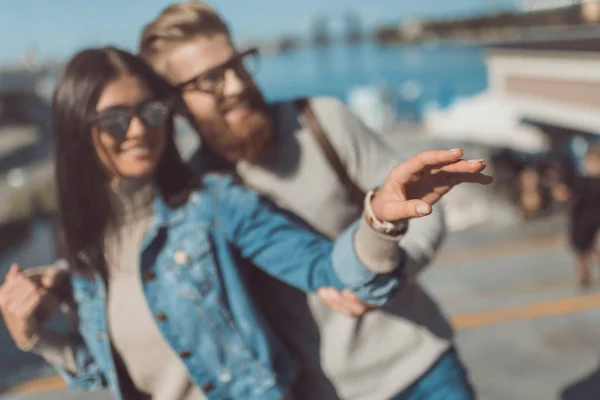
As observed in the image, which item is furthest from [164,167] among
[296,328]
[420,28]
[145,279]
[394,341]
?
[420,28]

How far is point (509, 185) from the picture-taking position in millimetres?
12961

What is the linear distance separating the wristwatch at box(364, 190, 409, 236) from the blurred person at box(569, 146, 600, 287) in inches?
239

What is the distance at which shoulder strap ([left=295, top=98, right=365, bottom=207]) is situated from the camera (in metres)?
1.64

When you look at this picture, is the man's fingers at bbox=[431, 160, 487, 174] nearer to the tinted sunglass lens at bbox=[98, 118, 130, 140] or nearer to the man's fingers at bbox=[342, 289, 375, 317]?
the man's fingers at bbox=[342, 289, 375, 317]

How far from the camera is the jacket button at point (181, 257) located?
1479 mm

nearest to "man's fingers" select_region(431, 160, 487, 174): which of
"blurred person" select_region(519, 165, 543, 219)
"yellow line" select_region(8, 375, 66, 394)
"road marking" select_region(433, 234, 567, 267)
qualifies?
"yellow line" select_region(8, 375, 66, 394)

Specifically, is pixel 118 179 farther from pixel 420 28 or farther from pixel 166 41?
pixel 420 28

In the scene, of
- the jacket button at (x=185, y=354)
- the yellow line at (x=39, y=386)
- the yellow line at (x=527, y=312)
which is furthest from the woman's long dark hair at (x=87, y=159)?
the yellow line at (x=527, y=312)

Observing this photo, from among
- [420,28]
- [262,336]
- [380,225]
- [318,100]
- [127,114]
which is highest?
[127,114]

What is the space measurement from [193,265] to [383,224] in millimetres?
496

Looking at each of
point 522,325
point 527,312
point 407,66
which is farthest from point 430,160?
point 407,66

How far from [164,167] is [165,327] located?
39cm

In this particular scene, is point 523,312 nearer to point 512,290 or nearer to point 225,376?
point 512,290

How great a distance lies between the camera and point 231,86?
5.00 ft
